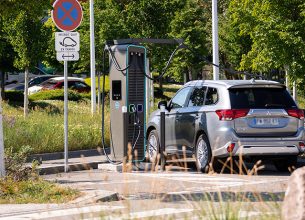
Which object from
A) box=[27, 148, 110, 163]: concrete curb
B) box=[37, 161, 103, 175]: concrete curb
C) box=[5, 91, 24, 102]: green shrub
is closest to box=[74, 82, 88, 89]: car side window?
box=[5, 91, 24, 102]: green shrub

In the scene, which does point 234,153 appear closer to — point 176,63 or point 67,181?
point 67,181

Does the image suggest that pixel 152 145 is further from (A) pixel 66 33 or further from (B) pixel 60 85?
(B) pixel 60 85

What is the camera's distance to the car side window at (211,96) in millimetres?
15953

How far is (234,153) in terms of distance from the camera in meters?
15.3

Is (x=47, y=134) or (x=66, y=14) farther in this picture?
(x=47, y=134)

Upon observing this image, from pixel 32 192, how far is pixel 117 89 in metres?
5.67

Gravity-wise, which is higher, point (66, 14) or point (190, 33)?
point (190, 33)

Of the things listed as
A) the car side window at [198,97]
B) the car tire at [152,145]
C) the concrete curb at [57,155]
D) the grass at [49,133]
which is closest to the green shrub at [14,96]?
the grass at [49,133]

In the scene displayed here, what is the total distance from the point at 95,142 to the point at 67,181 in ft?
19.4

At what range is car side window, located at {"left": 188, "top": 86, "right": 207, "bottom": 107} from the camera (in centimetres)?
1650

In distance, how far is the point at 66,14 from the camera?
54.3 ft

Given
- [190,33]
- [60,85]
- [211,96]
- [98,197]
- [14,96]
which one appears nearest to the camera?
[98,197]

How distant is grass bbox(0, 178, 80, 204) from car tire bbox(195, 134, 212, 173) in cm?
407

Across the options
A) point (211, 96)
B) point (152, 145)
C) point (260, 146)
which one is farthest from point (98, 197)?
point (152, 145)
